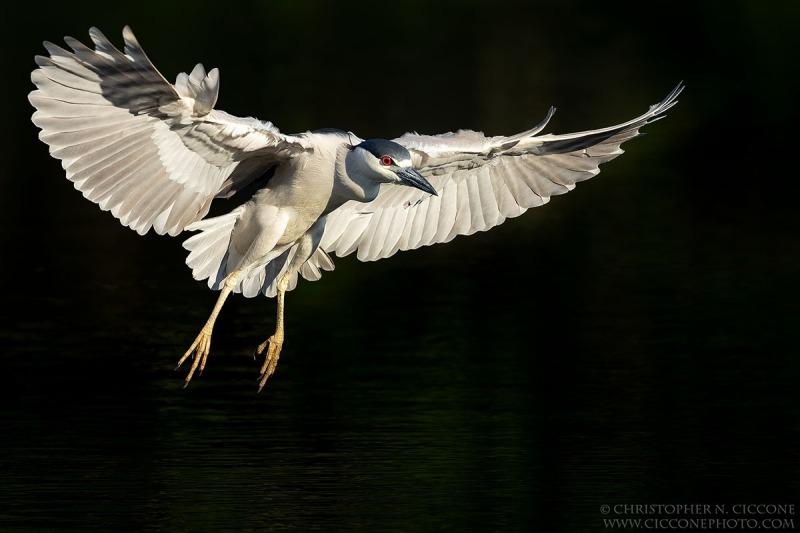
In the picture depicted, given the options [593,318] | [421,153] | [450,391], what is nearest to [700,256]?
[593,318]

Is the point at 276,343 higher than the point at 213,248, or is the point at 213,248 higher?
the point at 213,248

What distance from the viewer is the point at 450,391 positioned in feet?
39.6

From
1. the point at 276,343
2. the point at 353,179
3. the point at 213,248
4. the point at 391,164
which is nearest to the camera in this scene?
the point at 391,164

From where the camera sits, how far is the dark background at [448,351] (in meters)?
9.62

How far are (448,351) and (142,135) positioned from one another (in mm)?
4184

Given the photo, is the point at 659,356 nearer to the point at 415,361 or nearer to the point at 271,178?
the point at 415,361

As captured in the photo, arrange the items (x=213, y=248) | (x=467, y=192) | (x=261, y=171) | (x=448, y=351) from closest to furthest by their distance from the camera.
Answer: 1. (x=261, y=171)
2. (x=213, y=248)
3. (x=467, y=192)
4. (x=448, y=351)

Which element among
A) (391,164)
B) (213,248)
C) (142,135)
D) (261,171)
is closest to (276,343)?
(213,248)

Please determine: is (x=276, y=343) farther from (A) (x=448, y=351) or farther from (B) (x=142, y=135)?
(A) (x=448, y=351)

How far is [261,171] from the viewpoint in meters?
10.9

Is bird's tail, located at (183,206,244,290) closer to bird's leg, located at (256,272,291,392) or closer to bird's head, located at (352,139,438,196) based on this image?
bird's leg, located at (256,272,291,392)

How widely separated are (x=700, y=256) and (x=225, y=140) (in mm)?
7621

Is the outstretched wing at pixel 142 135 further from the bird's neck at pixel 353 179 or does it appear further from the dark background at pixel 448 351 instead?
the dark background at pixel 448 351

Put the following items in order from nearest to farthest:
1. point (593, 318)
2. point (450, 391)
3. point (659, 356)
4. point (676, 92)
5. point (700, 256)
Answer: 1. point (676, 92)
2. point (450, 391)
3. point (659, 356)
4. point (593, 318)
5. point (700, 256)
